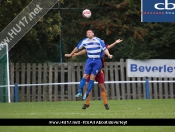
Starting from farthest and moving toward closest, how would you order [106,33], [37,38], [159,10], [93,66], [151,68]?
[159,10], [151,68], [106,33], [37,38], [93,66]

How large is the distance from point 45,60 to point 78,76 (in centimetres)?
183

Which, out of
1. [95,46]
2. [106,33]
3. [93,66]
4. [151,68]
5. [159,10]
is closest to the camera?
[95,46]

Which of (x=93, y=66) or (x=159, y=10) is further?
(x=159, y=10)

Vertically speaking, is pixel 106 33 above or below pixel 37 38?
above

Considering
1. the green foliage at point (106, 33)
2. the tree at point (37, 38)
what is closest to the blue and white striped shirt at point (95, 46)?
the tree at point (37, 38)

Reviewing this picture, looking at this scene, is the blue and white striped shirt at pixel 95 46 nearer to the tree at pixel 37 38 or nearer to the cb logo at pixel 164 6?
the tree at pixel 37 38

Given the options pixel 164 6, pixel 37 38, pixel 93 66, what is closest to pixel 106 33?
pixel 37 38

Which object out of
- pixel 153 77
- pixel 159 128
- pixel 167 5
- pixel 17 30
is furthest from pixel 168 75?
pixel 159 128

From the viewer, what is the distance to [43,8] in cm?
2856

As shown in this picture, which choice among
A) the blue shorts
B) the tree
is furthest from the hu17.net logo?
the blue shorts

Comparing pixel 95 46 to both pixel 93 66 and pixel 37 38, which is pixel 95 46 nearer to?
pixel 93 66

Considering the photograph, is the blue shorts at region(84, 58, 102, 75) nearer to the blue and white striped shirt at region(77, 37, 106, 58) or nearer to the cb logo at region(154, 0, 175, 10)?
the blue and white striped shirt at region(77, 37, 106, 58)

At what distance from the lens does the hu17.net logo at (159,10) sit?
30500 mm

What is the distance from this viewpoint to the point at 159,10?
3139cm
